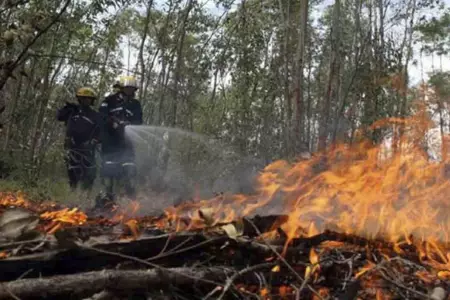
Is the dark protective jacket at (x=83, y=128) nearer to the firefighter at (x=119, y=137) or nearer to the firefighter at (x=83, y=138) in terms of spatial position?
the firefighter at (x=83, y=138)

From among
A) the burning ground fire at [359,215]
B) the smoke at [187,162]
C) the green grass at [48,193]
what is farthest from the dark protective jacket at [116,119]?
the burning ground fire at [359,215]

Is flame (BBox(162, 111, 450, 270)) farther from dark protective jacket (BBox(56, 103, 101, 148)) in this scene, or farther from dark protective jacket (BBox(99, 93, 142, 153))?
dark protective jacket (BBox(56, 103, 101, 148))

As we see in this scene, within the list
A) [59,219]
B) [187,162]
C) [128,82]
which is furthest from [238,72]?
[59,219]

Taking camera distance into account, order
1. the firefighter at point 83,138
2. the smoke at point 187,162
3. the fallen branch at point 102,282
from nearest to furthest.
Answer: the fallen branch at point 102,282 < the firefighter at point 83,138 < the smoke at point 187,162

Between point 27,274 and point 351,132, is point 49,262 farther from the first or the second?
point 351,132

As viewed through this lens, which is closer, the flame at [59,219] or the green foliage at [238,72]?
the flame at [59,219]

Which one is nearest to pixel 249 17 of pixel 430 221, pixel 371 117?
pixel 371 117

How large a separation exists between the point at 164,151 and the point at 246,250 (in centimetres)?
1328

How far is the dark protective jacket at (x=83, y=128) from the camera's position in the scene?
28.1 ft

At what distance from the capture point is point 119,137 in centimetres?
847

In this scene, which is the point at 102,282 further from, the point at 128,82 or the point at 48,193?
the point at 48,193

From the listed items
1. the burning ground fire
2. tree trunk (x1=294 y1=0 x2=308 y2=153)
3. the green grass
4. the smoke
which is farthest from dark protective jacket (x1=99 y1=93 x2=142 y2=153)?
tree trunk (x1=294 y1=0 x2=308 y2=153)

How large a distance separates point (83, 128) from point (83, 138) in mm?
170

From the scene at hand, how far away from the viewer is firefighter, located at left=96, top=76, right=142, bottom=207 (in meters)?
8.29
